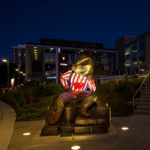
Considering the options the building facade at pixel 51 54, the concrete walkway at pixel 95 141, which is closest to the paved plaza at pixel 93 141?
the concrete walkway at pixel 95 141

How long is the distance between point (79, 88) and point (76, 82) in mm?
233

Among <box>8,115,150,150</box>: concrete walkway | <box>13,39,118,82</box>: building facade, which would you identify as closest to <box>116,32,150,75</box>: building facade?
<box>13,39,118,82</box>: building facade

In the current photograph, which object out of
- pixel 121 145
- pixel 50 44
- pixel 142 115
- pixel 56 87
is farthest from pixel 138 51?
pixel 121 145

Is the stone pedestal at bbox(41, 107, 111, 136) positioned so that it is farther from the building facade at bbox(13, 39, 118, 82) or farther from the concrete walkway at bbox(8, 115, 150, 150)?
the building facade at bbox(13, 39, 118, 82)

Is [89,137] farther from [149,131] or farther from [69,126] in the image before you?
[149,131]

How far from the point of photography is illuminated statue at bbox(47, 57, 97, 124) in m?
8.49

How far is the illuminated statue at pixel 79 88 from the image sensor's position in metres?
8.49

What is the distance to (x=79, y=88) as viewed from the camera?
862 cm

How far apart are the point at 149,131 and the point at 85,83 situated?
2609 mm

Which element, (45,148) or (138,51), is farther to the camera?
(138,51)

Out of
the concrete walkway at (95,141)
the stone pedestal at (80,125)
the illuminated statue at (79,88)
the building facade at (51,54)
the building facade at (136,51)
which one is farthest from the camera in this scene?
the building facade at (136,51)

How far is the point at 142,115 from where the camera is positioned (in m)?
11.8

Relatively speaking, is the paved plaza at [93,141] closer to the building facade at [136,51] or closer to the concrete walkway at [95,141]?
the concrete walkway at [95,141]

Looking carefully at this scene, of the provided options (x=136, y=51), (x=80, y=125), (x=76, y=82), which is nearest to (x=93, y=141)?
(x=80, y=125)
